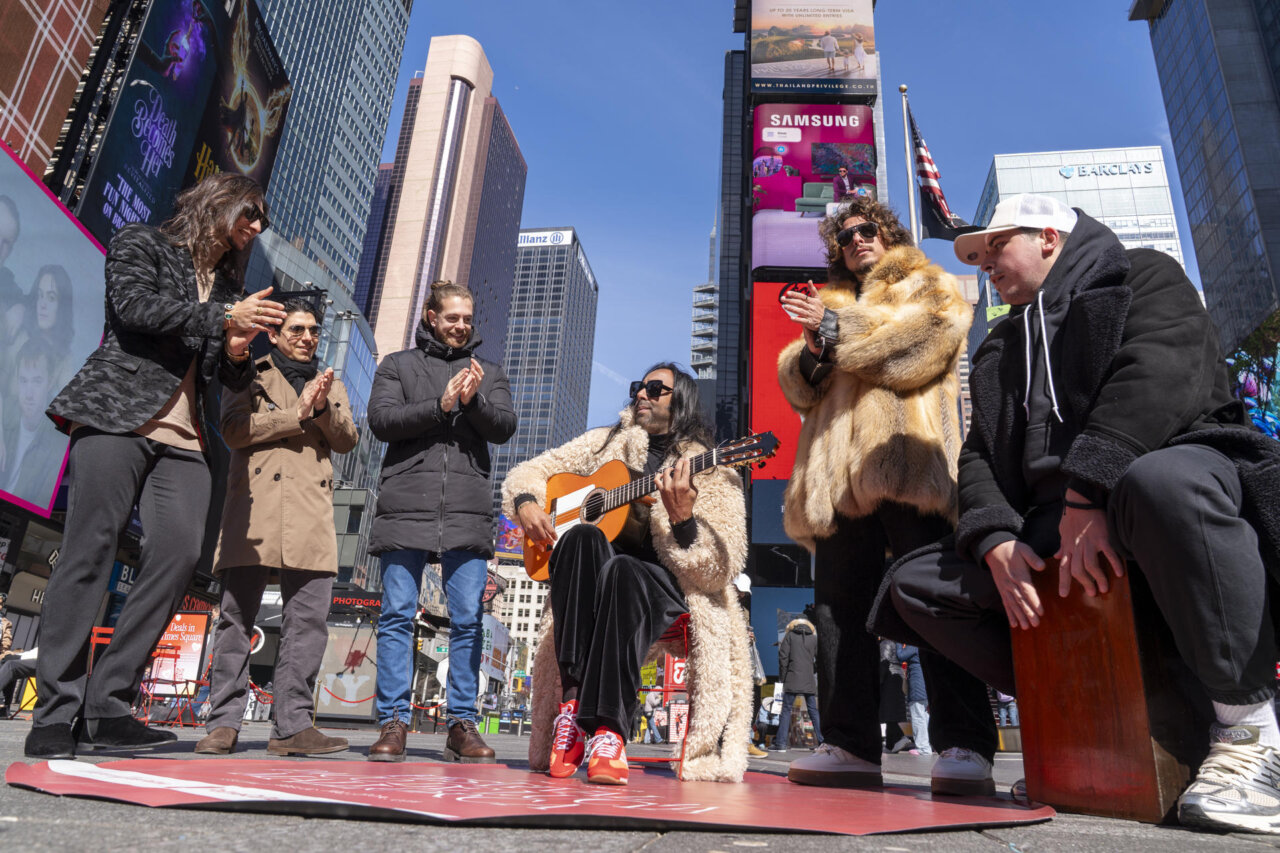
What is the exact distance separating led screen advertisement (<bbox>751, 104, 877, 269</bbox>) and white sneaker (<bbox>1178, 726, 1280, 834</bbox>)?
25702 mm

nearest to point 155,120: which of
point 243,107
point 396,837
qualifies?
point 243,107

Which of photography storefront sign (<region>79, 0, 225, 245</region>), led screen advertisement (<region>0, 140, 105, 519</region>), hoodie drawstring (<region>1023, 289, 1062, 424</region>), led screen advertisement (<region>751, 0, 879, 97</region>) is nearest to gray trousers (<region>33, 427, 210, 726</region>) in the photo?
hoodie drawstring (<region>1023, 289, 1062, 424</region>)

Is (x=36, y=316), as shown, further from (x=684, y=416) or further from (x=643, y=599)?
(x=643, y=599)

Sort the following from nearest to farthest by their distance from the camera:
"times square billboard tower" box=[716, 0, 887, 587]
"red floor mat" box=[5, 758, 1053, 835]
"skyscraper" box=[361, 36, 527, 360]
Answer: "red floor mat" box=[5, 758, 1053, 835] < "times square billboard tower" box=[716, 0, 887, 587] < "skyscraper" box=[361, 36, 527, 360]

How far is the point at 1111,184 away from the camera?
7338 centimetres

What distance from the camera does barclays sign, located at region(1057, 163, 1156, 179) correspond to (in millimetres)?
73381

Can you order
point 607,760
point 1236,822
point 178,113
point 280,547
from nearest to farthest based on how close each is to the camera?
point 1236,822
point 607,760
point 280,547
point 178,113

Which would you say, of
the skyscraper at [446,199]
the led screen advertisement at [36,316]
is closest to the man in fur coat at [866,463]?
the led screen advertisement at [36,316]

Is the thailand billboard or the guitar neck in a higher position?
the thailand billboard

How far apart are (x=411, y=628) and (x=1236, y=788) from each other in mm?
3227

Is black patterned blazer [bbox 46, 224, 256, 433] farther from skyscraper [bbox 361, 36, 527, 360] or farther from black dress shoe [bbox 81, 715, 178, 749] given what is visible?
skyscraper [bbox 361, 36, 527, 360]

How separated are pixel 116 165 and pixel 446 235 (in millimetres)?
106121

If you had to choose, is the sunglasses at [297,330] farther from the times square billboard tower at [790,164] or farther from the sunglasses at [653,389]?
the times square billboard tower at [790,164]

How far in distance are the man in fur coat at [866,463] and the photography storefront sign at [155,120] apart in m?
20.6
